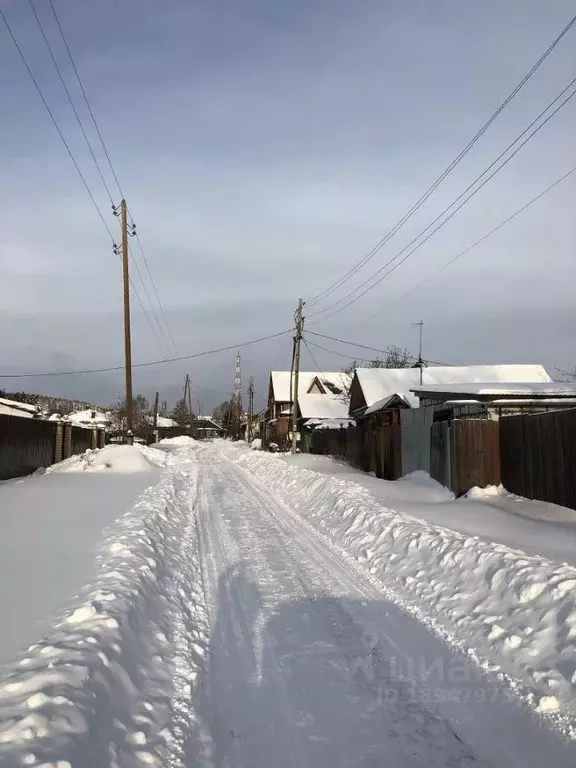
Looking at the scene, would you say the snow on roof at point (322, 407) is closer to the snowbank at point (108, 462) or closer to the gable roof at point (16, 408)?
the gable roof at point (16, 408)

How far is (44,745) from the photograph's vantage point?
3115 millimetres

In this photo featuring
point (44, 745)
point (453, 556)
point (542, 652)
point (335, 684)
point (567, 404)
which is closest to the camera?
point (44, 745)

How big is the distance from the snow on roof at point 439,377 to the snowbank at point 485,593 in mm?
22034

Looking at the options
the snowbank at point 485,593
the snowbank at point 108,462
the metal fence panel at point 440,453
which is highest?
the metal fence panel at point 440,453

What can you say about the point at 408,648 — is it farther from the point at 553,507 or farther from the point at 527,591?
the point at 553,507

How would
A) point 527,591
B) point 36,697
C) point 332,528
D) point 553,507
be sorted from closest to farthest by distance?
point 36,697, point 527,591, point 553,507, point 332,528

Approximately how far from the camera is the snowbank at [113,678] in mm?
3262

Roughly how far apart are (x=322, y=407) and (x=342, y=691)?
173ft

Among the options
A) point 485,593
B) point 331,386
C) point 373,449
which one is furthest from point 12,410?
point 331,386

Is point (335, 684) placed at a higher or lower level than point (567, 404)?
lower

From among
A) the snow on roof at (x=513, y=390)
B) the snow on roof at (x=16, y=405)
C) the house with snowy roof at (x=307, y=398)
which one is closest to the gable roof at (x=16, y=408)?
the snow on roof at (x=16, y=405)

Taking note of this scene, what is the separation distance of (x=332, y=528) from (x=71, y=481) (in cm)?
910

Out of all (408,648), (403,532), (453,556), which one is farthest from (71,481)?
(408,648)

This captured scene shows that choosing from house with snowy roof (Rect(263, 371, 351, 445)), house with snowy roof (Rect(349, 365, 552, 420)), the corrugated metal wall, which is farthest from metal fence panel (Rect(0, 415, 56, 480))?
house with snowy roof (Rect(263, 371, 351, 445))
